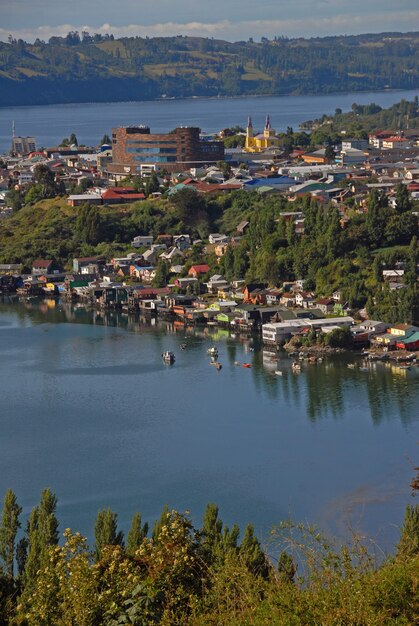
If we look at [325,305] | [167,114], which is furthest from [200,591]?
[167,114]

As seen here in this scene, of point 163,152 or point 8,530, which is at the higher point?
point 8,530

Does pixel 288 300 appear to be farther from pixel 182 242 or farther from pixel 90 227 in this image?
pixel 90 227

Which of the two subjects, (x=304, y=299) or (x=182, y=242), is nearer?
(x=304, y=299)

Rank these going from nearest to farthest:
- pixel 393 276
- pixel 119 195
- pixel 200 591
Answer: pixel 200 591
pixel 393 276
pixel 119 195

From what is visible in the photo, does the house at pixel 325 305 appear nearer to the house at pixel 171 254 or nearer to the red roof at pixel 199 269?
the red roof at pixel 199 269

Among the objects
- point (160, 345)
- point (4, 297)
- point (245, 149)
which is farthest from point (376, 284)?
point (245, 149)

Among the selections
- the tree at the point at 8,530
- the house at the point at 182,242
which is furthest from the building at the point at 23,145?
the tree at the point at 8,530

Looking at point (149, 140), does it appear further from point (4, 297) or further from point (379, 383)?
point (379, 383)

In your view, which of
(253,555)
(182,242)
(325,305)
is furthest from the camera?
(182,242)
